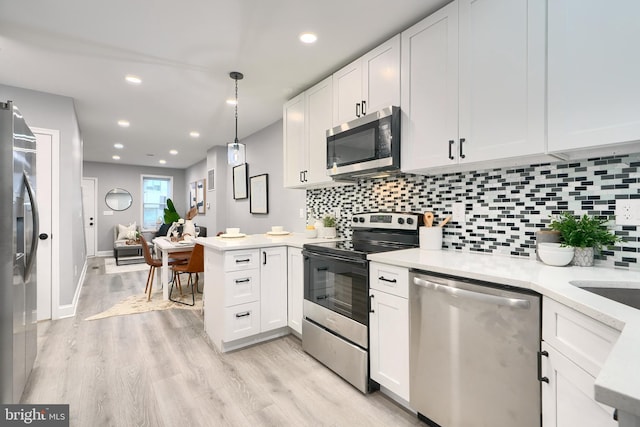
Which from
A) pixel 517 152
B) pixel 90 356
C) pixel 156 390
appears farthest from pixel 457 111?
pixel 90 356

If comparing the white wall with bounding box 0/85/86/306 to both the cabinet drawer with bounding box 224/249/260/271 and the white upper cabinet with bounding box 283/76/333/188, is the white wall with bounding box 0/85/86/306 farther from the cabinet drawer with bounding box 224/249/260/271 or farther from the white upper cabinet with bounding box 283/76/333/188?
the white upper cabinet with bounding box 283/76/333/188

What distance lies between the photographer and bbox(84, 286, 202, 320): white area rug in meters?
3.52

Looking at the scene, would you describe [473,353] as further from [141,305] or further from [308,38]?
[141,305]

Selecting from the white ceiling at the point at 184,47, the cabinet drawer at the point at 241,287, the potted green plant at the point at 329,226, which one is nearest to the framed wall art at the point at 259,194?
the white ceiling at the point at 184,47

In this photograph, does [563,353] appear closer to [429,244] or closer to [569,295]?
[569,295]

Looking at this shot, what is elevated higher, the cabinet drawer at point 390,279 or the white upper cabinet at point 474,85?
the white upper cabinet at point 474,85

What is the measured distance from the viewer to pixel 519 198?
70.7 inches

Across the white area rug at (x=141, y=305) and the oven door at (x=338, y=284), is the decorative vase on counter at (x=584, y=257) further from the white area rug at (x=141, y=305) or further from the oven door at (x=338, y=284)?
the white area rug at (x=141, y=305)

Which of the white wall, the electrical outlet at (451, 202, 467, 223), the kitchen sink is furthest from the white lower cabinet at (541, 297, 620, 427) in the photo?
the white wall

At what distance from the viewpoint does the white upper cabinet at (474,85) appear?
1.47 meters

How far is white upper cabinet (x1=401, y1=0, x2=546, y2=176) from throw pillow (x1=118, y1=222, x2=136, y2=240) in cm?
785

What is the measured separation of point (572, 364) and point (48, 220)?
4.58 meters

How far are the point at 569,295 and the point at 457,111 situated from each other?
1157 millimetres

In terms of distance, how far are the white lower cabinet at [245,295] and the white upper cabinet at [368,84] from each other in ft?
4.59
